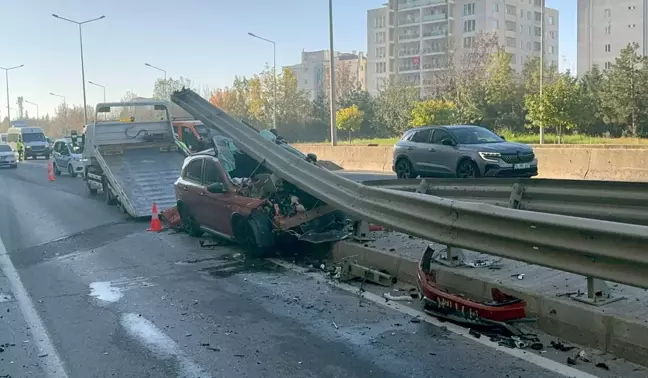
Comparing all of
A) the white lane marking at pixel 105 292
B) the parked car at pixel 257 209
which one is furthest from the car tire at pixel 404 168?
the white lane marking at pixel 105 292

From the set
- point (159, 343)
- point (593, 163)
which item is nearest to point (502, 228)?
point (159, 343)

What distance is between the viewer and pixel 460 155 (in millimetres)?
17188

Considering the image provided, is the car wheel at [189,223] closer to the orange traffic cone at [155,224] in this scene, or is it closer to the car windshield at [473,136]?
the orange traffic cone at [155,224]

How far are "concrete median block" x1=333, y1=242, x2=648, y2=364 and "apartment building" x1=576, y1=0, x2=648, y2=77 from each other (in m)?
88.9

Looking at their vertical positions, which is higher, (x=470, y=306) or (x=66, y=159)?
(x=66, y=159)

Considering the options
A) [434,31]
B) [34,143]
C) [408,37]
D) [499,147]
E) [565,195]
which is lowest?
[565,195]

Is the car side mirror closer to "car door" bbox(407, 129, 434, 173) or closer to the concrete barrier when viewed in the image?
"car door" bbox(407, 129, 434, 173)

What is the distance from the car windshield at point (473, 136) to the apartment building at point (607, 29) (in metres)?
77.4

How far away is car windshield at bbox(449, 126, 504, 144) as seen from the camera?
688 inches

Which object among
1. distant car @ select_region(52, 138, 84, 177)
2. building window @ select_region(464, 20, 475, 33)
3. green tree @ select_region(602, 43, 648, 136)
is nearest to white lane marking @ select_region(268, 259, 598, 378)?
distant car @ select_region(52, 138, 84, 177)

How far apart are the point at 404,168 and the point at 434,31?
9317cm

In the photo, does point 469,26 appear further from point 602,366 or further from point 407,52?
point 602,366

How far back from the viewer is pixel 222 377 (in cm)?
511

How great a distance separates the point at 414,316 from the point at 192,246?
563cm
